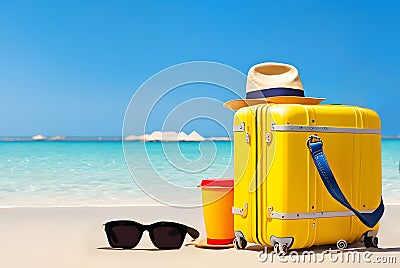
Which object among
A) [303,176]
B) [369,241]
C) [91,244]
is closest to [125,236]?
[91,244]

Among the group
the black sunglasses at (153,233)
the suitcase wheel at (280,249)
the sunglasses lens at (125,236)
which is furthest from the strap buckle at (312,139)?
the sunglasses lens at (125,236)

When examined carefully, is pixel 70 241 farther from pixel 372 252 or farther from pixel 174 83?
pixel 372 252

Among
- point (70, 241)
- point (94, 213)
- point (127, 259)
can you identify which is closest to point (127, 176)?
point (94, 213)

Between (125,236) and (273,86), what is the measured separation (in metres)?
1.56

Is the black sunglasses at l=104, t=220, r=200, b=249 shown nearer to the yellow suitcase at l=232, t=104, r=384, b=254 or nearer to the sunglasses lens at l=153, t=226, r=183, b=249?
the sunglasses lens at l=153, t=226, r=183, b=249

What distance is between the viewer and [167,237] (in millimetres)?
5125

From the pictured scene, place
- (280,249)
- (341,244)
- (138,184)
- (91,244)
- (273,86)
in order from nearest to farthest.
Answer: (280,249), (341,244), (273,86), (91,244), (138,184)

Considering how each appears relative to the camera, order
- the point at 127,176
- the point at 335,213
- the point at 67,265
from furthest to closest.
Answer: the point at 127,176 → the point at 335,213 → the point at 67,265

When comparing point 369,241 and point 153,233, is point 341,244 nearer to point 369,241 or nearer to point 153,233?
point 369,241

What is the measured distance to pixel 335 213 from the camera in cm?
497

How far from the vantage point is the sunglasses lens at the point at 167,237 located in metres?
5.11

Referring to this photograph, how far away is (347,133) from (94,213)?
145 inches

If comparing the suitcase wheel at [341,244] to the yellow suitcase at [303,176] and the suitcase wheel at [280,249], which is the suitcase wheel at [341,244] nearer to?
the yellow suitcase at [303,176]

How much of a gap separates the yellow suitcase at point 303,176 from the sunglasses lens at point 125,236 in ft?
2.42
